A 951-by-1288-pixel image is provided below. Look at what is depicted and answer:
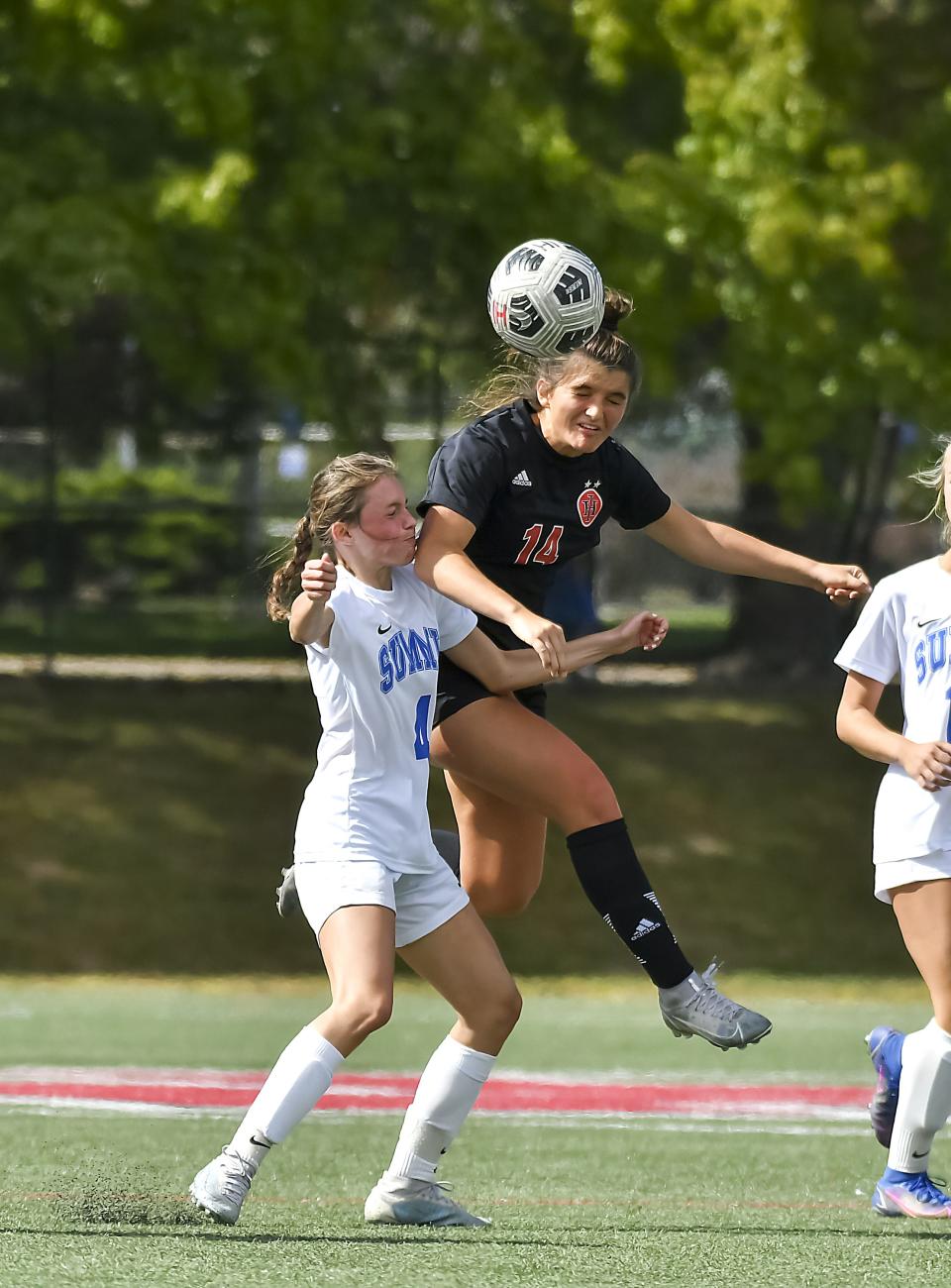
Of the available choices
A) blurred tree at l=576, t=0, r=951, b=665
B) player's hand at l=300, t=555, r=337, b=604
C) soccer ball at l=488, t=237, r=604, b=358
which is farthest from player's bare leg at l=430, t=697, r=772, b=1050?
blurred tree at l=576, t=0, r=951, b=665

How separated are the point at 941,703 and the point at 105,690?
40.6 feet

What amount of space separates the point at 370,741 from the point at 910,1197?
1.83 metres

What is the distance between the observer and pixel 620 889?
5.64m

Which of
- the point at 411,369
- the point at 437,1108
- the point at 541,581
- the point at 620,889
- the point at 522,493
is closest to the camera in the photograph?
the point at 437,1108

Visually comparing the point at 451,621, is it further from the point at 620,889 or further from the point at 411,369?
the point at 411,369

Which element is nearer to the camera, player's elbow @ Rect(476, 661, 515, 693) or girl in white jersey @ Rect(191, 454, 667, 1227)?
girl in white jersey @ Rect(191, 454, 667, 1227)

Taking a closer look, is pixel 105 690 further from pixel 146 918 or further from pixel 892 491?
pixel 892 491

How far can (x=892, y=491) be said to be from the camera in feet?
54.6

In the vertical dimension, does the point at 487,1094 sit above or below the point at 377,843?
below

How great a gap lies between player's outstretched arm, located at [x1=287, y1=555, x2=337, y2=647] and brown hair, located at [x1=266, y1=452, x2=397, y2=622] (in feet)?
0.67

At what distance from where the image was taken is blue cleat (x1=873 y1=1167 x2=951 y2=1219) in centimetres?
555

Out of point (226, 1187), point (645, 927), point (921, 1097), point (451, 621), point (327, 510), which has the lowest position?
point (226, 1187)

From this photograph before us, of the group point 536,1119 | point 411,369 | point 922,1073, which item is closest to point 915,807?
point 922,1073

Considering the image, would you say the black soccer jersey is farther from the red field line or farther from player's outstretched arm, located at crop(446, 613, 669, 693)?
the red field line
